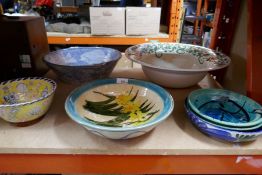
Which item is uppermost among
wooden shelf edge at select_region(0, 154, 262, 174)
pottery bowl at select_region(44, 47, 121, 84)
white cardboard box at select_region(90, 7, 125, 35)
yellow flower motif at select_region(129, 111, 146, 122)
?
white cardboard box at select_region(90, 7, 125, 35)


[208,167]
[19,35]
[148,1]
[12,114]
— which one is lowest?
[208,167]

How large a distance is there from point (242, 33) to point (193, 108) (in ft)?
1.39

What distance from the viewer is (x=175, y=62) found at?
2.22 ft

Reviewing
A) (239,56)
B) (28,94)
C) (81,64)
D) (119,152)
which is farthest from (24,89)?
(239,56)

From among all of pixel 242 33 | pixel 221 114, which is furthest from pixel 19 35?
pixel 242 33

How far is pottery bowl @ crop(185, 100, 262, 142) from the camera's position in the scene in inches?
13.9

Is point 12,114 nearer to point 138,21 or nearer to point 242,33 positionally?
point 242,33

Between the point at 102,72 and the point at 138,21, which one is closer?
the point at 102,72

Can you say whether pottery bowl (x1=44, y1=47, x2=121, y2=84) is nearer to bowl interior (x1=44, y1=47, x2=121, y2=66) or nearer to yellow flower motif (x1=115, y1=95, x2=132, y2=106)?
bowl interior (x1=44, y1=47, x2=121, y2=66)

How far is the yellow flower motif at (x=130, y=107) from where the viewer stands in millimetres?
460

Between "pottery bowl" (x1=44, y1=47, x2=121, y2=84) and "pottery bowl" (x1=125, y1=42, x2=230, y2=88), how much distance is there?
79 millimetres

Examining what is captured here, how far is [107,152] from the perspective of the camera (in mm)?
374

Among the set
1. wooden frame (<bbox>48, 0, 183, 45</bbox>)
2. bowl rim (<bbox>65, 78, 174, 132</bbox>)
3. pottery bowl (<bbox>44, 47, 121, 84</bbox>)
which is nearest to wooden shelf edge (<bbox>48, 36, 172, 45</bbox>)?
wooden frame (<bbox>48, 0, 183, 45</bbox>)

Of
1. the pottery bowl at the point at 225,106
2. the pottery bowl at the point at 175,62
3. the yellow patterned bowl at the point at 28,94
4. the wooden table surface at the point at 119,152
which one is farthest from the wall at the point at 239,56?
the yellow patterned bowl at the point at 28,94
